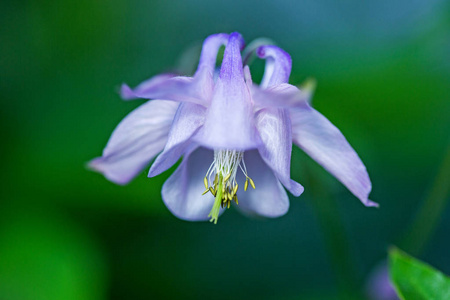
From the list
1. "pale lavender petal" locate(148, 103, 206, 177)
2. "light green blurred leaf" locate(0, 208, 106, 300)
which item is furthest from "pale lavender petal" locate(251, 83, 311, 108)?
"light green blurred leaf" locate(0, 208, 106, 300)

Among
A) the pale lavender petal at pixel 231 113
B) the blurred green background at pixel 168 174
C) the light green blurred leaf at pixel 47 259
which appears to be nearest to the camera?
the pale lavender petal at pixel 231 113

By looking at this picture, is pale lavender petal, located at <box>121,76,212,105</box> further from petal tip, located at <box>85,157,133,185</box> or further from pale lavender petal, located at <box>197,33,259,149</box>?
petal tip, located at <box>85,157,133,185</box>

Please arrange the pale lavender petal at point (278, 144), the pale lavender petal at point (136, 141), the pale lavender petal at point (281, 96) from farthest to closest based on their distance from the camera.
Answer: the pale lavender petal at point (136, 141) < the pale lavender petal at point (278, 144) < the pale lavender petal at point (281, 96)

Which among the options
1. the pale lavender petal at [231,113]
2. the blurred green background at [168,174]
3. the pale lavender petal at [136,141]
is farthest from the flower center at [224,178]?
the blurred green background at [168,174]

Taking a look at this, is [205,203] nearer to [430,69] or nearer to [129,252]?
[129,252]

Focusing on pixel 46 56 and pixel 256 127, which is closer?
pixel 256 127

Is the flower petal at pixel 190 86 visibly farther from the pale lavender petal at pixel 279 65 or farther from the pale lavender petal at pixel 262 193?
the pale lavender petal at pixel 262 193

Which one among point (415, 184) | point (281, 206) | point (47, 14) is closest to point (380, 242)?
point (415, 184)
